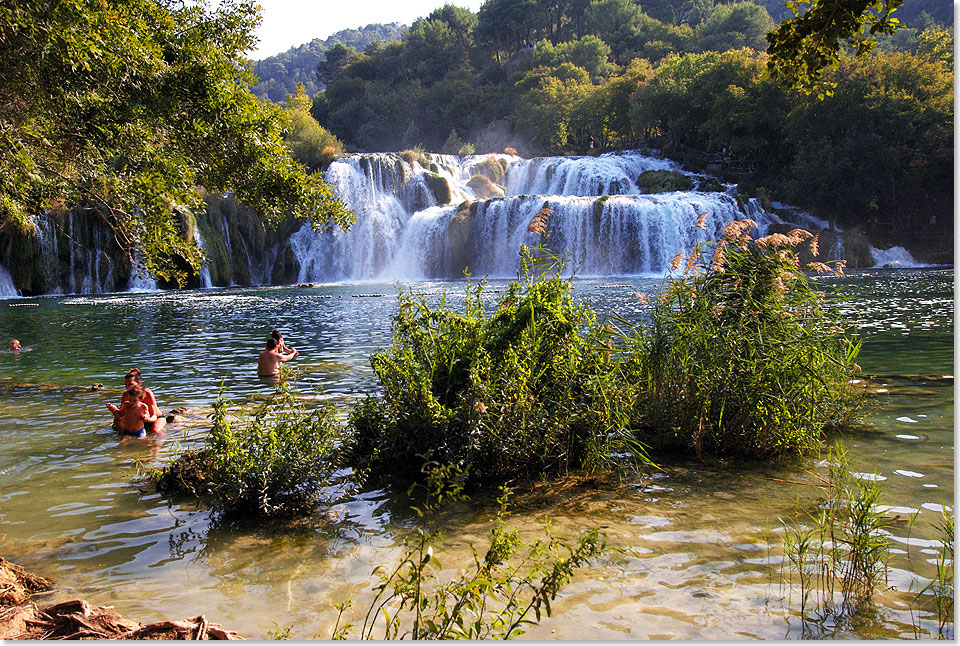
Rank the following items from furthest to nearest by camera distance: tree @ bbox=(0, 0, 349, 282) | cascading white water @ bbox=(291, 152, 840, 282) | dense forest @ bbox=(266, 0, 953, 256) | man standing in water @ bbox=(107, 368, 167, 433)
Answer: dense forest @ bbox=(266, 0, 953, 256), cascading white water @ bbox=(291, 152, 840, 282), man standing in water @ bbox=(107, 368, 167, 433), tree @ bbox=(0, 0, 349, 282)

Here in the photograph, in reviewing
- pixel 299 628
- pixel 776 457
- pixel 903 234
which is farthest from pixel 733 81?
pixel 299 628

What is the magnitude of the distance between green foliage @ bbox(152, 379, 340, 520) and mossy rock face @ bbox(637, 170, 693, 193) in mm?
44089

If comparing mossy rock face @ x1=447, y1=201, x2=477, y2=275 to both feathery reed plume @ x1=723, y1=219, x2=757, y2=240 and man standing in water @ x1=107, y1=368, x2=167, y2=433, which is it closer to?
man standing in water @ x1=107, y1=368, x2=167, y2=433

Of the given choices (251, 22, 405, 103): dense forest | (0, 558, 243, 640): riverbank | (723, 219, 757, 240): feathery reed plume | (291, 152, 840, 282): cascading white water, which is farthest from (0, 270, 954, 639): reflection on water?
(251, 22, 405, 103): dense forest

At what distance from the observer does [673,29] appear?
271 ft

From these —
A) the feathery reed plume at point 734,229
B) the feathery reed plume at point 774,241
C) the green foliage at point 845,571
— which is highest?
the feathery reed plume at point 734,229

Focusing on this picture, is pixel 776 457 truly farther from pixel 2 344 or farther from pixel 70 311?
pixel 70 311

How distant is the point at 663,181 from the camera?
47625mm

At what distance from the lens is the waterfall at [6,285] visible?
3408 centimetres

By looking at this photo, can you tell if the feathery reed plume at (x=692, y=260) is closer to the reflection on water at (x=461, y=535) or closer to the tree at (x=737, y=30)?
the reflection on water at (x=461, y=535)

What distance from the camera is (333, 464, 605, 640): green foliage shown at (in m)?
2.57

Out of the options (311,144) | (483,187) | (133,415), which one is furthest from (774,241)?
(311,144)

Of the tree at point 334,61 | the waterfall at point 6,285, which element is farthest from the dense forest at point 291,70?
the waterfall at point 6,285

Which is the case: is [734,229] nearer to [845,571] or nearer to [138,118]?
[845,571]
